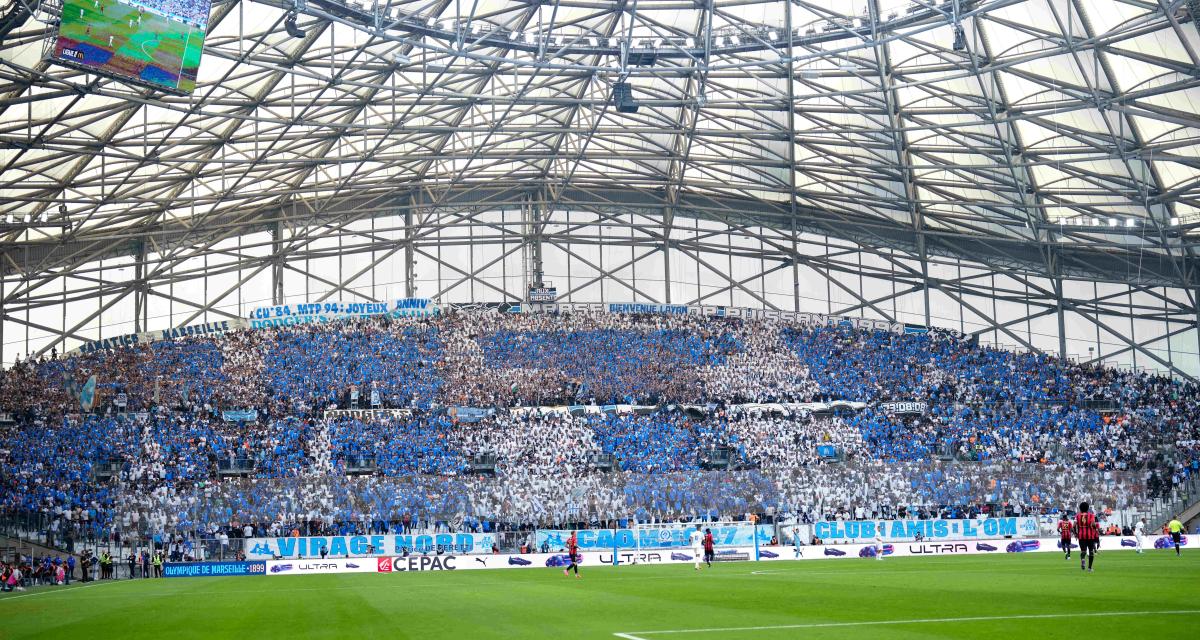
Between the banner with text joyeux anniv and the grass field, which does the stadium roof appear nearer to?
the banner with text joyeux anniv

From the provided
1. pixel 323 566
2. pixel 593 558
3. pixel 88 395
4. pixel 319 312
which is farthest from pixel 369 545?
pixel 319 312

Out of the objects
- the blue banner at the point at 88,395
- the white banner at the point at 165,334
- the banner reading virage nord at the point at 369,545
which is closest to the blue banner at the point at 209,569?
the banner reading virage nord at the point at 369,545

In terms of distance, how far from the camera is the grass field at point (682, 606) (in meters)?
15.7

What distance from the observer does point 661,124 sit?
62531 mm

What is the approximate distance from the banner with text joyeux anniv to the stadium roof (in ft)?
20.1

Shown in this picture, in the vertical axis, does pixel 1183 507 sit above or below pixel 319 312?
below

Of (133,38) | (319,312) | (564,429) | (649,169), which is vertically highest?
(649,169)

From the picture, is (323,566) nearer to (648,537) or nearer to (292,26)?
(648,537)

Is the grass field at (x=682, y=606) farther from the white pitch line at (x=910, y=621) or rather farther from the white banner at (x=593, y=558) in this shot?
the white banner at (x=593, y=558)

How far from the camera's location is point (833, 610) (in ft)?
60.5

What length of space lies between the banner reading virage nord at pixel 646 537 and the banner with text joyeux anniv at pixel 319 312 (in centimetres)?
2862

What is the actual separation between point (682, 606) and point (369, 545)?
26.3m

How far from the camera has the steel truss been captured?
157 ft

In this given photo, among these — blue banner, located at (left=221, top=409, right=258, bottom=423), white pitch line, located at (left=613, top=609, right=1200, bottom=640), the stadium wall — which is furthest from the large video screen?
the stadium wall
